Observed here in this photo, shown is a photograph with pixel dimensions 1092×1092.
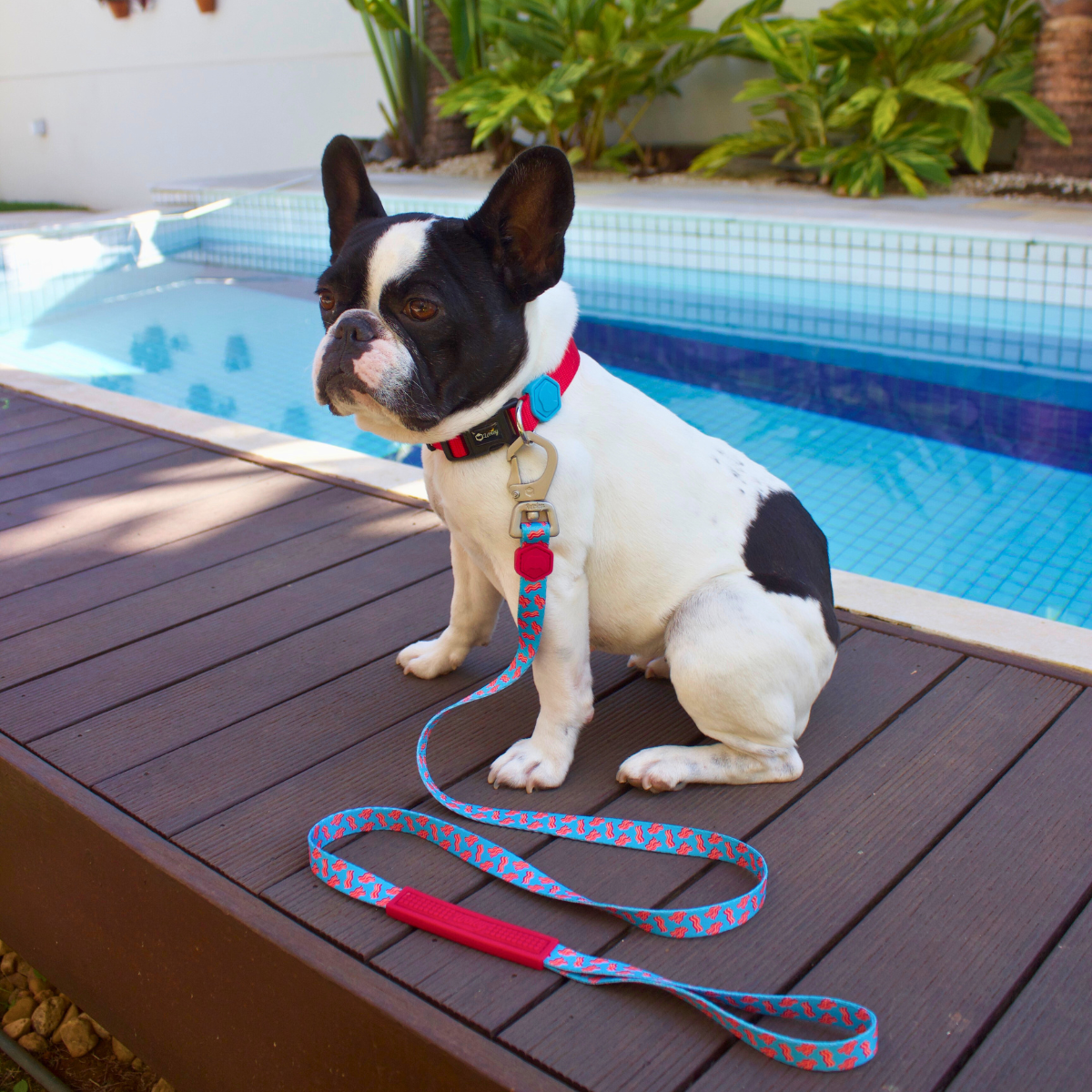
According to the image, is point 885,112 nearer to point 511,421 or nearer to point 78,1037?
point 511,421

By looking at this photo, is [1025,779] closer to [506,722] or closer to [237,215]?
[506,722]

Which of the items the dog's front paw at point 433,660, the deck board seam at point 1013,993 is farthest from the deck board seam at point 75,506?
the deck board seam at point 1013,993

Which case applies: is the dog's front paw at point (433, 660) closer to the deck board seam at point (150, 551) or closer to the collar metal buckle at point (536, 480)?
the collar metal buckle at point (536, 480)

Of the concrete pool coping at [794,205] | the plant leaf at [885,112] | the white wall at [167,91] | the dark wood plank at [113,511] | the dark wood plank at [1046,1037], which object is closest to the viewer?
the dark wood plank at [1046,1037]

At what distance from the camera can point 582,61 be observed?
848 centimetres

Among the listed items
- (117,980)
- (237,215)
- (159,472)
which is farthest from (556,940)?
(237,215)

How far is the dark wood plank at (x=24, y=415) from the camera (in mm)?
3922

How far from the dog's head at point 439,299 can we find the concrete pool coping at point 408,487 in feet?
4.00

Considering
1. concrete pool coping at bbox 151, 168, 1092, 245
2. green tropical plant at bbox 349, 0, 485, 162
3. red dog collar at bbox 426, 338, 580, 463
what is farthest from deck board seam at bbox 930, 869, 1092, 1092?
green tropical plant at bbox 349, 0, 485, 162

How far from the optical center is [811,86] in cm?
770

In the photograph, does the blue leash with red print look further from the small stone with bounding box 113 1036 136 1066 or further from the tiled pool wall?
the tiled pool wall

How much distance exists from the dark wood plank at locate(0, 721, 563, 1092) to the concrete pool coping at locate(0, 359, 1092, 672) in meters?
1.48

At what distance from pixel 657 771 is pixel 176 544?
1693mm

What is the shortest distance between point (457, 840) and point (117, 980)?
2.32 feet
